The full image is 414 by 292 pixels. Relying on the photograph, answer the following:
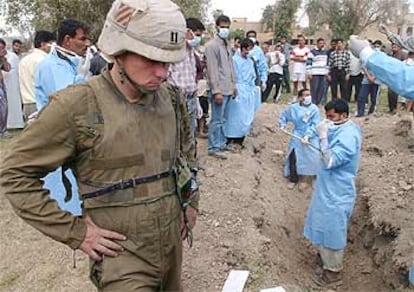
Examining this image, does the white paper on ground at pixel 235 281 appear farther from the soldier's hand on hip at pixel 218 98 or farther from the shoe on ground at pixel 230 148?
the shoe on ground at pixel 230 148

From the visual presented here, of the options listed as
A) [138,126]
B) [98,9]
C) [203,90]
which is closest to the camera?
[138,126]

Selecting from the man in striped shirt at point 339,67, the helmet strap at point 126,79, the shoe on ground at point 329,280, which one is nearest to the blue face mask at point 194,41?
the shoe on ground at point 329,280

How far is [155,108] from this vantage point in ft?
7.06

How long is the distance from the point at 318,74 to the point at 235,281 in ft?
32.0

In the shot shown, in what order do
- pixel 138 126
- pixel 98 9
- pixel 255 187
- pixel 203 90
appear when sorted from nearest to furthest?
1. pixel 138 126
2. pixel 255 187
3. pixel 203 90
4. pixel 98 9

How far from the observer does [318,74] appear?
12977 millimetres

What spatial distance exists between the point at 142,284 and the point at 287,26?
36263 millimetres

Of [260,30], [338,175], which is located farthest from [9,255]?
[260,30]

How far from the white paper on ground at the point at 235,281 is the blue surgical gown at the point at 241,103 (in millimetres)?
4010

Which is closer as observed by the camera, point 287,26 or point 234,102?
point 234,102

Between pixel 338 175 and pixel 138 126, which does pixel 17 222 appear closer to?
pixel 338 175

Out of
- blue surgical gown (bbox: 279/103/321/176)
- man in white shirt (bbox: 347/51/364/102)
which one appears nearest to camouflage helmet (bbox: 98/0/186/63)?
blue surgical gown (bbox: 279/103/321/176)

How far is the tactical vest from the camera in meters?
1.97

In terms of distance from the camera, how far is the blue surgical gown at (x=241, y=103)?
7.90 m
